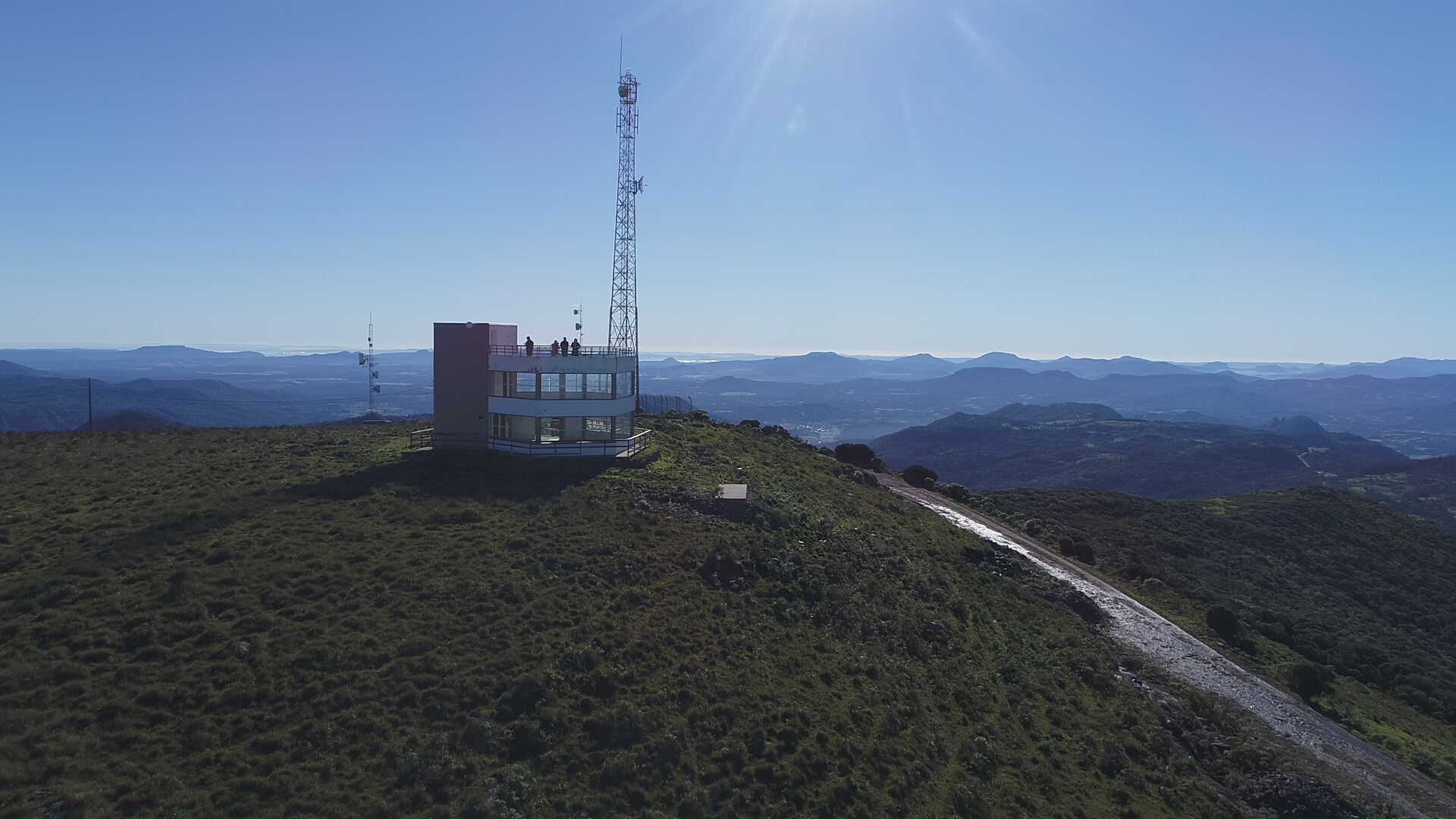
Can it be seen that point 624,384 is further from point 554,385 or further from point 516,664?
point 516,664

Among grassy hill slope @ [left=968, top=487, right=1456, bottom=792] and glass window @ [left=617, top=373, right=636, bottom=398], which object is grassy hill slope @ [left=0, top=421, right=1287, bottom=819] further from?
grassy hill slope @ [left=968, top=487, right=1456, bottom=792]

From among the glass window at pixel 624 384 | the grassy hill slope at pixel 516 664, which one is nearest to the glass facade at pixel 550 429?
the glass window at pixel 624 384

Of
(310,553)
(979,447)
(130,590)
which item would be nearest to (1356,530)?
(310,553)

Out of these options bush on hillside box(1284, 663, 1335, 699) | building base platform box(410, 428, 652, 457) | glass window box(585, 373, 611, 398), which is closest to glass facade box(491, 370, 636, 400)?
glass window box(585, 373, 611, 398)

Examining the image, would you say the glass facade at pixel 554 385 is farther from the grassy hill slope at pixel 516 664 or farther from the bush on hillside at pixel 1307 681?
the bush on hillside at pixel 1307 681

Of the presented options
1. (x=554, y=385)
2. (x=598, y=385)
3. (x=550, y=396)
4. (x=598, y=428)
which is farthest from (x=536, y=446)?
(x=598, y=385)

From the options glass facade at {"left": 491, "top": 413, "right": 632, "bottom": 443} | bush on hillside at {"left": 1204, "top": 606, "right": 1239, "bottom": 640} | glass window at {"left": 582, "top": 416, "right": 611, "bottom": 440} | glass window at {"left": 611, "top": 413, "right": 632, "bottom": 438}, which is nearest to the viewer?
bush on hillside at {"left": 1204, "top": 606, "right": 1239, "bottom": 640}
